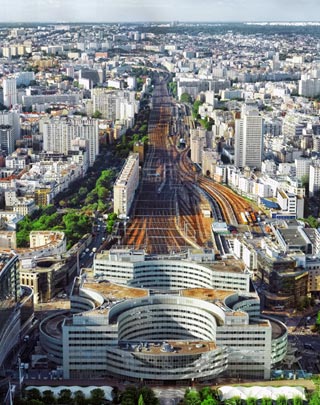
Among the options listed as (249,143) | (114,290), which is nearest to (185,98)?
(249,143)

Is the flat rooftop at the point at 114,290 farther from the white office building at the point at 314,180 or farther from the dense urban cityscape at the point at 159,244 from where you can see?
the white office building at the point at 314,180

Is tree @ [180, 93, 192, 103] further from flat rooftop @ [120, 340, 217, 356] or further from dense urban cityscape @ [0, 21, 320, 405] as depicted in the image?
flat rooftop @ [120, 340, 217, 356]

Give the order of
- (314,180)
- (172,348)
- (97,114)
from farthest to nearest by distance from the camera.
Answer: (97,114)
(314,180)
(172,348)

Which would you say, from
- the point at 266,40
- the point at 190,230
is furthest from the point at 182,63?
the point at 190,230

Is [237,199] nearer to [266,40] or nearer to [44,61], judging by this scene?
[44,61]

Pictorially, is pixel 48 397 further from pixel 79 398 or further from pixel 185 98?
pixel 185 98

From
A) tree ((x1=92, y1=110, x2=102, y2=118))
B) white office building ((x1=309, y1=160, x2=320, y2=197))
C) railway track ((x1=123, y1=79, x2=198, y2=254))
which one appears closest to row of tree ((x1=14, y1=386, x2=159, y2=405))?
railway track ((x1=123, y1=79, x2=198, y2=254))

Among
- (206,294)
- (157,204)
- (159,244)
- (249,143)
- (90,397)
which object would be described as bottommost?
(157,204)

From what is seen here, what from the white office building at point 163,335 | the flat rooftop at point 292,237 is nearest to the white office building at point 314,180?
the flat rooftop at point 292,237

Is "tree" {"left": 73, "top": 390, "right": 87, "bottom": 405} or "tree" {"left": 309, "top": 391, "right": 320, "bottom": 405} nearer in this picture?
"tree" {"left": 309, "top": 391, "right": 320, "bottom": 405}
